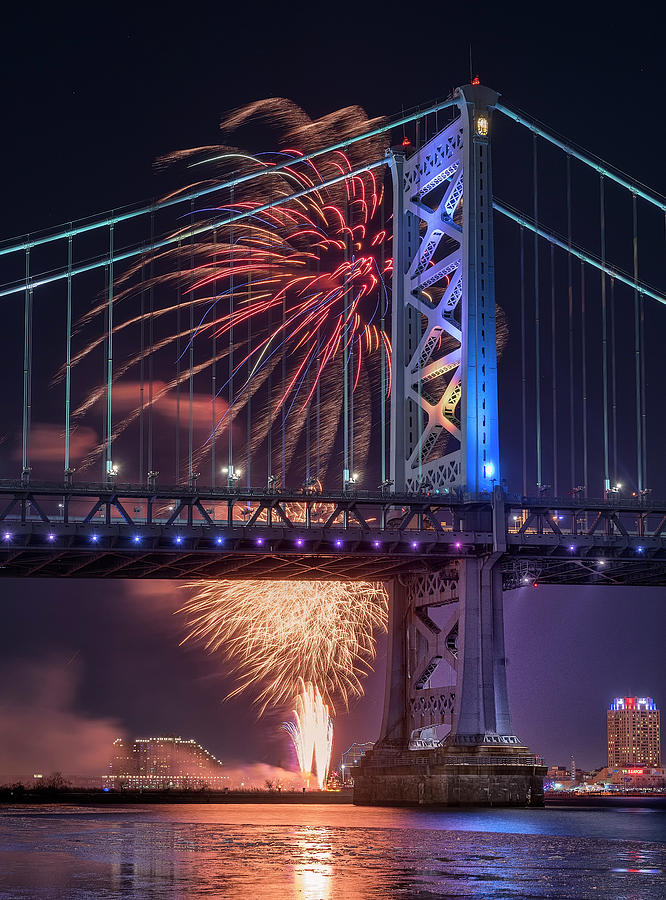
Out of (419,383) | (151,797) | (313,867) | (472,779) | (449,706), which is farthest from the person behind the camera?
(151,797)

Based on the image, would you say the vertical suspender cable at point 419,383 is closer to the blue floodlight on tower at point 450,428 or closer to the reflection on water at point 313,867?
the blue floodlight on tower at point 450,428

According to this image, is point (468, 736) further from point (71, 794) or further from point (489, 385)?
point (71, 794)

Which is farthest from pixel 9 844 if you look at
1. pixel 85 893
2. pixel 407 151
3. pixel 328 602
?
pixel 407 151

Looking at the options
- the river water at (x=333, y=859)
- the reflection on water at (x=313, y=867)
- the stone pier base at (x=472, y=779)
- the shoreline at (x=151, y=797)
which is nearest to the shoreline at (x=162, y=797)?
the shoreline at (x=151, y=797)

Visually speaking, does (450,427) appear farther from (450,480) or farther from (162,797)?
(162,797)

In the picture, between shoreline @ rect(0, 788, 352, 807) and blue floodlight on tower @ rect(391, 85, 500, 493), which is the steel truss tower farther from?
shoreline @ rect(0, 788, 352, 807)

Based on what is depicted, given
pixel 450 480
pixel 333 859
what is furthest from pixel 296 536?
pixel 333 859
